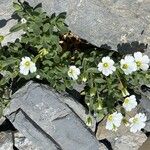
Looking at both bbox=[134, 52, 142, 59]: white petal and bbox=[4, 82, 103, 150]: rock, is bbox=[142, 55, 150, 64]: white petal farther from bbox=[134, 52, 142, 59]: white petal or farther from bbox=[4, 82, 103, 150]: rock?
bbox=[4, 82, 103, 150]: rock

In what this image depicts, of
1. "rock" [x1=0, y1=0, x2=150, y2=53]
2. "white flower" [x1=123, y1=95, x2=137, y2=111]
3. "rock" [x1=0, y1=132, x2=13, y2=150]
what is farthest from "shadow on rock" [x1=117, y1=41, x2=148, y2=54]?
"rock" [x1=0, y1=132, x2=13, y2=150]

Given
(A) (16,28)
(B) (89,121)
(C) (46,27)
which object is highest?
(A) (16,28)

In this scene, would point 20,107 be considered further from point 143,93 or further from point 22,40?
point 143,93

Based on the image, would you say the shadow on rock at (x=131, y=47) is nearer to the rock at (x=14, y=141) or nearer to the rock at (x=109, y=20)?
the rock at (x=109, y=20)

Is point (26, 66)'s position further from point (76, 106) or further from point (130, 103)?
point (130, 103)

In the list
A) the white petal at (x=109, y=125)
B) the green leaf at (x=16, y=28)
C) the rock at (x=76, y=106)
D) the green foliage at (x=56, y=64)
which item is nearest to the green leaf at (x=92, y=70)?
the green foliage at (x=56, y=64)

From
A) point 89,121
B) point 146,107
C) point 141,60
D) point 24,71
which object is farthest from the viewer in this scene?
point 146,107

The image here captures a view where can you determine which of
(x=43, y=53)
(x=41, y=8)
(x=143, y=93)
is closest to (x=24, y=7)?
(x=41, y=8)

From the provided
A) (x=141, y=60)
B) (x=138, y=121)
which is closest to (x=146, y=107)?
(x=138, y=121)
